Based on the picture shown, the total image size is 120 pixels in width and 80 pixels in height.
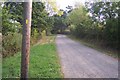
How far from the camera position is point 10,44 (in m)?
15.0

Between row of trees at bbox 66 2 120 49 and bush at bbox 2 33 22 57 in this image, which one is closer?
bush at bbox 2 33 22 57

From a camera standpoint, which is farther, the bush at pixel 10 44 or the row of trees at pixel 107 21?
the row of trees at pixel 107 21

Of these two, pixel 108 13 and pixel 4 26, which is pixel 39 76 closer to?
pixel 4 26

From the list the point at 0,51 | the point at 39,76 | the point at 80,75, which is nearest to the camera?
the point at 39,76

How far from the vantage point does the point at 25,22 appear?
21.3ft

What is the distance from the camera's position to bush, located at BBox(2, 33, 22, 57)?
45.3 ft

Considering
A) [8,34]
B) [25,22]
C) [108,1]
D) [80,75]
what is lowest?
[80,75]

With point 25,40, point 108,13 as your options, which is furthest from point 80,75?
point 108,13

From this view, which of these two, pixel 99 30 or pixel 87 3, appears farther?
pixel 87 3

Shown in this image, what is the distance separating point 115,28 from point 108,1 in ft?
18.1

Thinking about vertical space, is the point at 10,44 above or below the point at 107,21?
below

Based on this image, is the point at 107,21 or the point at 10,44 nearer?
the point at 10,44

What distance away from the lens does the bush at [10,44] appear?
13820 millimetres

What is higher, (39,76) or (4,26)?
(4,26)
